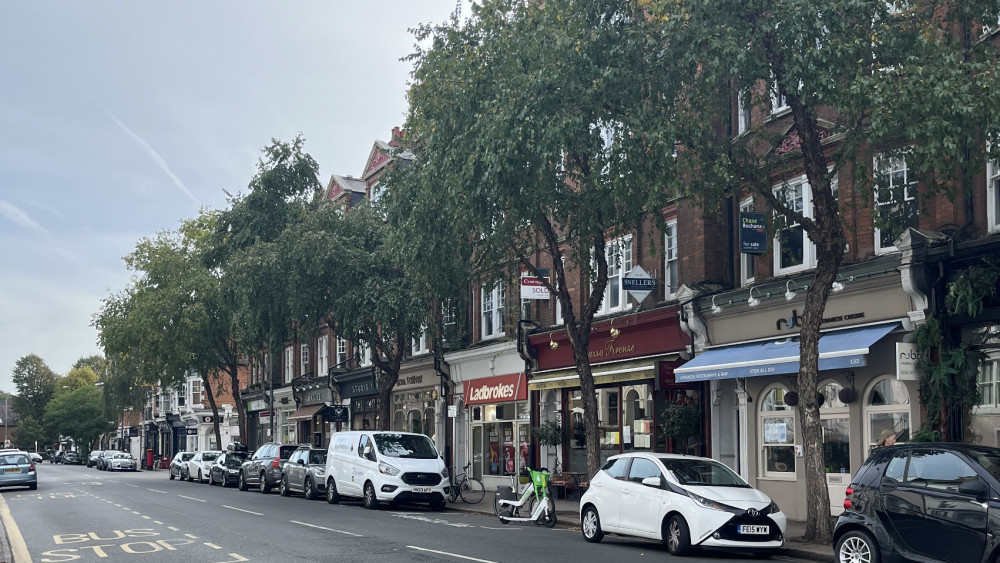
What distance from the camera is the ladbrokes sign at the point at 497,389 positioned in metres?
30.2

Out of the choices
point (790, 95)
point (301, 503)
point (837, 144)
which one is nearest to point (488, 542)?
point (790, 95)

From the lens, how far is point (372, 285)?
28.7 meters

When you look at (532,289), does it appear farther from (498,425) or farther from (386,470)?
(498,425)

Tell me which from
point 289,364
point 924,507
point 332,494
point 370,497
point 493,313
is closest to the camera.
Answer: point 924,507

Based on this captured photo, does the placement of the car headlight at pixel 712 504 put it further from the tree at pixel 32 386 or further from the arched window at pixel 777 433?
the tree at pixel 32 386

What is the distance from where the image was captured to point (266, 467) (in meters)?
34.5

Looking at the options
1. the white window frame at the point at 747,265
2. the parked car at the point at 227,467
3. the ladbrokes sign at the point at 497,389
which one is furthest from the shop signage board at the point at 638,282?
the parked car at the point at 227,467

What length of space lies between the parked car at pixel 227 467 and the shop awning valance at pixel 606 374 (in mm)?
15663

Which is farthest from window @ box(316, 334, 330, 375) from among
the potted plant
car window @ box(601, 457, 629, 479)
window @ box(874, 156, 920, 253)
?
window @ box(874, 156, 920, 253)

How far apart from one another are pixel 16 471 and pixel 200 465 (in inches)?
423

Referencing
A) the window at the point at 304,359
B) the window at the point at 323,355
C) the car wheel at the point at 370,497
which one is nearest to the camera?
the car wheel at the point at 370,497

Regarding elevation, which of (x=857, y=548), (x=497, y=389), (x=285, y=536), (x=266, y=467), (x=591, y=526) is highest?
(x=497, y=389)

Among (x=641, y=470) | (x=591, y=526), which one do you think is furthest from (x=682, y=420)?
(x=641, y=470)

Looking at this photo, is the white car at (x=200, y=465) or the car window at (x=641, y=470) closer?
the car window at (x=641, y=470)
